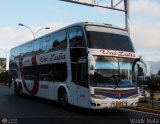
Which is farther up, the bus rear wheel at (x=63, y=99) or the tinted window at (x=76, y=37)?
the tinted window at (x=76, y=37)

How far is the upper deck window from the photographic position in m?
16.2

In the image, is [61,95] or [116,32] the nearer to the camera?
[116,32]

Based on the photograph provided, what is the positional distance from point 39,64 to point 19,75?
18.4 feet

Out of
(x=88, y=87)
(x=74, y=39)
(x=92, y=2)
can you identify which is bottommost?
(x=88, y=87)

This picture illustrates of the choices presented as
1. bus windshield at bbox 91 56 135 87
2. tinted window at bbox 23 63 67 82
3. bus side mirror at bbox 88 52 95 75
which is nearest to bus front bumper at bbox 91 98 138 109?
bus windshield at bbox 91 56 135 87

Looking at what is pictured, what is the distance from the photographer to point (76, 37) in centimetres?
1712

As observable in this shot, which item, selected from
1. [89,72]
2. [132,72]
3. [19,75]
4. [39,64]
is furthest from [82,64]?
[19,75]

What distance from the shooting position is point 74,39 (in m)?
17.3

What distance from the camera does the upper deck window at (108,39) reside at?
16188mm

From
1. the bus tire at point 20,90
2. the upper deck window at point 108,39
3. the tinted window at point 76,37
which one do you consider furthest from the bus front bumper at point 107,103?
the bus tire at point 20,90

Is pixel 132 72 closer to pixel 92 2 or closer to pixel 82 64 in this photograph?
pixel 82 64

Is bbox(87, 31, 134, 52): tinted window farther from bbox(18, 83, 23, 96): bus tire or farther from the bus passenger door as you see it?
bbox(18, 83, 23, 96): bus tire

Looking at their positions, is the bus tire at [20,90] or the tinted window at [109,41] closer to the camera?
the tinted window at [109,41]

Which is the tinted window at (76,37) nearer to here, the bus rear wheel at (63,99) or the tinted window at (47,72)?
the tinted window at (47,72)
